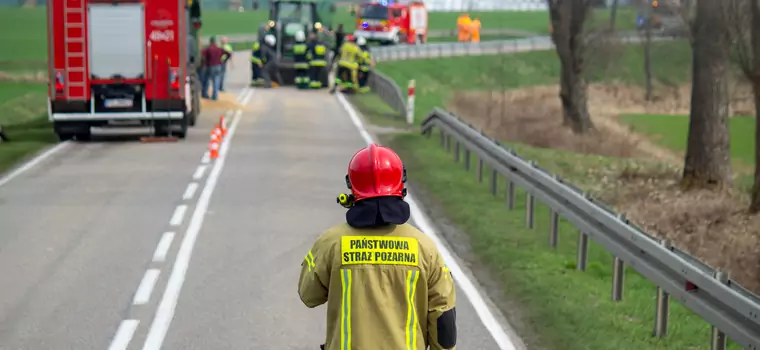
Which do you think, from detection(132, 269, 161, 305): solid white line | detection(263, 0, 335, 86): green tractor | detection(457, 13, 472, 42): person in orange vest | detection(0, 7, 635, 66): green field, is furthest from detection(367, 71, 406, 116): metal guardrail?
detection(457, 13, 472, 42): person in orange vest

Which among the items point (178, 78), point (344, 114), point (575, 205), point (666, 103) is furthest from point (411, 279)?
point (666, 103)

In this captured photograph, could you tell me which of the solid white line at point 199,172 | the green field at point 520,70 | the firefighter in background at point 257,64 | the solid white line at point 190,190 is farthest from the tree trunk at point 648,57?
the solid white line at point 190,190

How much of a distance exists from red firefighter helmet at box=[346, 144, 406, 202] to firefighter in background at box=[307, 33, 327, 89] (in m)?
37.3

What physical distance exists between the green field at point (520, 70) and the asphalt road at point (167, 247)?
1028 inches

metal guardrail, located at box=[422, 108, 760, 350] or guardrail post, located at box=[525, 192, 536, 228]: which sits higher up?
metal guardrail, located at box=[422, 108, 760, 350]

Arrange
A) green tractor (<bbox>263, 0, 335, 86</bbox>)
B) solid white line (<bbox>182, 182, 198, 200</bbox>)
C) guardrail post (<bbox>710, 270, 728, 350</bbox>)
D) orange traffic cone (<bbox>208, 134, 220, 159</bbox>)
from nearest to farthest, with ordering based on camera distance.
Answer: guardrail post (<bbox>710, 270, 728, 350</bbox>)
solid white line (<bbox>182, 182, 198, 200</bbox>)
orange traffic cone (<bbox>208, 134, 220, 159</bbox>)
green tractor (<bbox>263, 0, 335, 86</bbox>)

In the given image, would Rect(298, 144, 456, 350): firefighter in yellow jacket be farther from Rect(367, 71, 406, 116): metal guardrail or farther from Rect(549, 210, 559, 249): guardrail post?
Rect(367, 71, 406, 116): metal guardrail

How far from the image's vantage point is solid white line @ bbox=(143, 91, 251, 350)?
31.6 ft

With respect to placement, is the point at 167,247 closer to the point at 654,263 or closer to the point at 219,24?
the point at 654,263

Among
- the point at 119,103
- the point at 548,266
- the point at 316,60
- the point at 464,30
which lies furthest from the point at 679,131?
the point at 464,30

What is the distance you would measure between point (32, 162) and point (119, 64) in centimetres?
372

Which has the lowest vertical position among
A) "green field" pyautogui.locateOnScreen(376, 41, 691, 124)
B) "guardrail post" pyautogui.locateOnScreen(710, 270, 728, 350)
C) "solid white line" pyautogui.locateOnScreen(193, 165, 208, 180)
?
"green field" pyautogui.locateOnScreen(376, 41, 691, 124)

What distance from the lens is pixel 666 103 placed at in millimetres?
51781

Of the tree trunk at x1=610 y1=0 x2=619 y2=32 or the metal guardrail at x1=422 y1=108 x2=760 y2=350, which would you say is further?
the tree trunk at x1=610 y1=0 x2=619 y2=32
